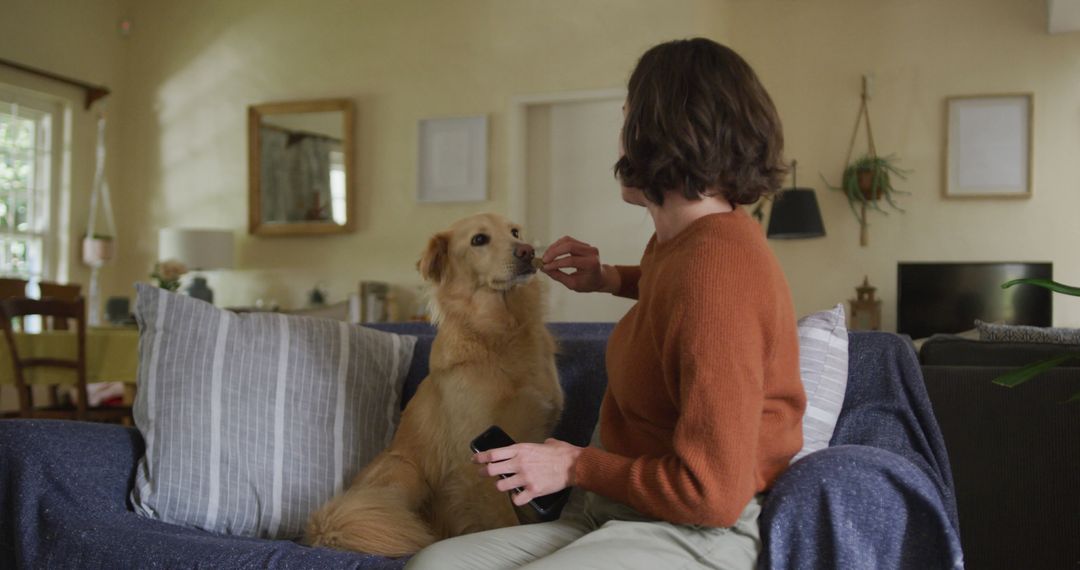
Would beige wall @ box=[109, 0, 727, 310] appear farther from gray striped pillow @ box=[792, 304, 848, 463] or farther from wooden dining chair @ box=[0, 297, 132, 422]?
gray striped pillow @ box=[792, 304, 848, 463]

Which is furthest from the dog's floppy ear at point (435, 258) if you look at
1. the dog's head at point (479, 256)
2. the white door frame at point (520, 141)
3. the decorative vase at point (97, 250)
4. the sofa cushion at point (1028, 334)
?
the decorative vase at point (97, 250)

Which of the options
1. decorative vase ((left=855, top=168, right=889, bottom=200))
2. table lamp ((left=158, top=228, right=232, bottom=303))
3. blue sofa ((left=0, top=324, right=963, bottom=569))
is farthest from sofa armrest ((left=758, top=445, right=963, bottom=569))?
table lamp ((left=158, top=228, right=232, bottom=303))

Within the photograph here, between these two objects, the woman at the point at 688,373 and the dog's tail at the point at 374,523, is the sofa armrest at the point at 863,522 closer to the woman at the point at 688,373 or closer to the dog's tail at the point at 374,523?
the woman at the point at 688,373

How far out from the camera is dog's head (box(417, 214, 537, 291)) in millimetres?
1896

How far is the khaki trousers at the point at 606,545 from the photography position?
111 centimetres

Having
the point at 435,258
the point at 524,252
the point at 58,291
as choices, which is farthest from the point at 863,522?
the point at 58,291

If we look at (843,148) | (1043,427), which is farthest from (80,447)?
(843,148)

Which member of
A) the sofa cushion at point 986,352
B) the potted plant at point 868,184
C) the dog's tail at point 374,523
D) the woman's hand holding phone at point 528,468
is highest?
the potted plant at point 868,184

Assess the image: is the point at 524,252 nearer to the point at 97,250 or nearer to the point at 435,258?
the point at 435,258

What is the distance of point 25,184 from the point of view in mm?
6418

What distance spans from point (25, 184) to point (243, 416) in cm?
566

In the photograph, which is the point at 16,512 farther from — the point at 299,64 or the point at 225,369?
the point at 299,64

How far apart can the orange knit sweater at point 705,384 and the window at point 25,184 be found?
6371 millimetres

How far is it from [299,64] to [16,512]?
218 inches
